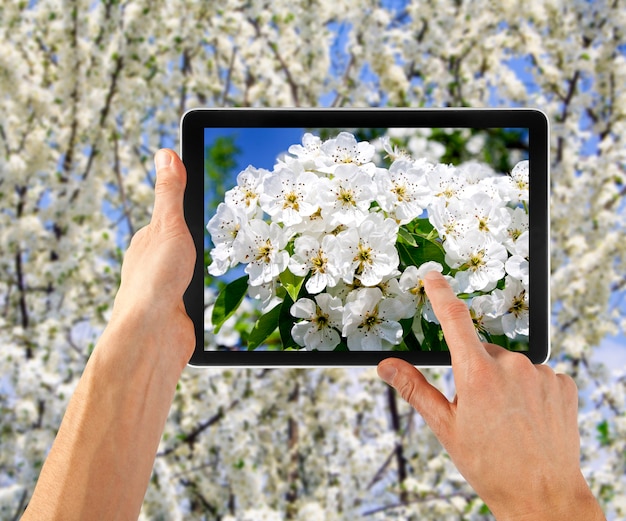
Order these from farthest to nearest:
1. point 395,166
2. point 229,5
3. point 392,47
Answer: point 392,47 → point 229,5 → point 395,166

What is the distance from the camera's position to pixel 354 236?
1270mm

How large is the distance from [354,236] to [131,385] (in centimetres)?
55

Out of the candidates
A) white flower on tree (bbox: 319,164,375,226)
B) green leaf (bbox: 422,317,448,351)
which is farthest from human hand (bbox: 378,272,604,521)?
white flower on tree (bbox: 319,164,375,226)

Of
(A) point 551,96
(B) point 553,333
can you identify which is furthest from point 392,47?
(B) point 553,333

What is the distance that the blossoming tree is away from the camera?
345 cm

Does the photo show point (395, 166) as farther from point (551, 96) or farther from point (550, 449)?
point (551, 96)

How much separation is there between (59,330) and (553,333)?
285 centimetres

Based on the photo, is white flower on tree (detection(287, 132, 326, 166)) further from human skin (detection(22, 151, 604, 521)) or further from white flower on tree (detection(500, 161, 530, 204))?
white flower on tree (detection(500, 161, 530, 204))

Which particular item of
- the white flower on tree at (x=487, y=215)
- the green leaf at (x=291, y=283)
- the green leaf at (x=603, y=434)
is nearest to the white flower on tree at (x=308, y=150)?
the green leaf at (x=291, y=283)

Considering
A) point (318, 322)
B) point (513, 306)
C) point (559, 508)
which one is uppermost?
point (513, 306)

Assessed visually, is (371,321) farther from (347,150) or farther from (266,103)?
(266,103)

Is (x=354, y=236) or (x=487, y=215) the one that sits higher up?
(x=487, y=215)

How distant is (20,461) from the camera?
128 inches

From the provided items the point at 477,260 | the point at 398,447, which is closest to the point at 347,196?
the point at 477,260
